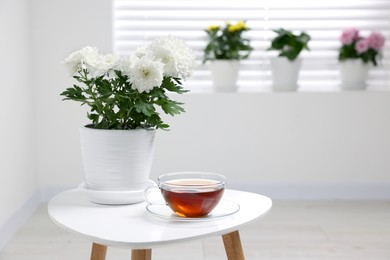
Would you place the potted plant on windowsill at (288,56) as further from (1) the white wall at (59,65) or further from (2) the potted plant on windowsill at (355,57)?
(1) the white wall at (59,65)

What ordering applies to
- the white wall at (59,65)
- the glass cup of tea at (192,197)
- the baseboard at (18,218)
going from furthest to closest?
1. the white wall at (59,65)
2. the baseboard at (18,218)
3. the glass cup of tea at (192,197)

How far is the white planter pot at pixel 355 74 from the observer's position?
3666 mm

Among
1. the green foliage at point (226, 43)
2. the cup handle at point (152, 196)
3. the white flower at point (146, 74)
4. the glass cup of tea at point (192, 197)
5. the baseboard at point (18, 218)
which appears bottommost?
the baseboard at point (18, 218)

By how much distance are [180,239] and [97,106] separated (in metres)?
0.45

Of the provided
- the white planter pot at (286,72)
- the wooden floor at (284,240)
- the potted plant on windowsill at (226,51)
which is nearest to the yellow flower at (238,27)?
the potted plant on windowsill at (226,51)

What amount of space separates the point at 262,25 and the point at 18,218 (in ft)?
5.73

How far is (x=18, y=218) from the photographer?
10.1 ft

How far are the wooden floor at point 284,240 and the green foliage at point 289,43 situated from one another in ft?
2.86

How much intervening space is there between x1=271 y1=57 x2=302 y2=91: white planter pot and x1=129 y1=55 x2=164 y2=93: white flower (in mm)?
2239

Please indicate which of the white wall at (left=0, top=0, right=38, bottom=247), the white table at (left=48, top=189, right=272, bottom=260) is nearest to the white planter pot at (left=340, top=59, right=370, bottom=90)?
the white wall at (left=0, top=0, right=38, bottom=247)

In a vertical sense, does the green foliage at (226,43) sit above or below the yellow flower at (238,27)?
below

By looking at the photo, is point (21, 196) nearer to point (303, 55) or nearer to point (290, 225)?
point (290, 225)

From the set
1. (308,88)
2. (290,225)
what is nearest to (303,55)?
(308,88)

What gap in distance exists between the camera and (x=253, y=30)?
373 centimetres
